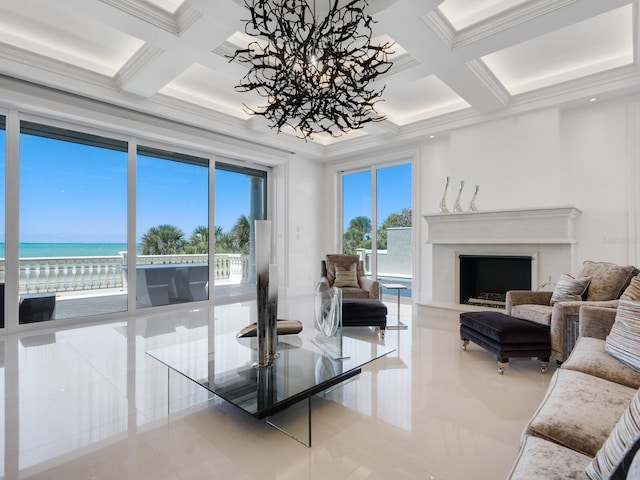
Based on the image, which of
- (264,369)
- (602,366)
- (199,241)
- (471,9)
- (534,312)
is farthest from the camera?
(199,241)

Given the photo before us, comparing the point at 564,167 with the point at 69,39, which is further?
the point at 564,167

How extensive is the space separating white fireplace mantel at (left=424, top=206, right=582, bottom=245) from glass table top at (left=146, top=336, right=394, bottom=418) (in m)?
3.09

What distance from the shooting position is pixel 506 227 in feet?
15.7

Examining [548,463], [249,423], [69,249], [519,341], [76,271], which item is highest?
[69,249]

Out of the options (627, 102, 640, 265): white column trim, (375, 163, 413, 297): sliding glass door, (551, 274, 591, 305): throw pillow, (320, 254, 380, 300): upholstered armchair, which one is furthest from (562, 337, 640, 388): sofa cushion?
(375, 163, 413, 297): sliding glass door

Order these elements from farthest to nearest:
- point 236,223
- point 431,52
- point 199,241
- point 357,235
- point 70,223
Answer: point 357,235, point 236,223, point 199,241, point 70,223, point 431,52

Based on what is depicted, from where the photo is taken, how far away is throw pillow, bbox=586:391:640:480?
82 centimetres

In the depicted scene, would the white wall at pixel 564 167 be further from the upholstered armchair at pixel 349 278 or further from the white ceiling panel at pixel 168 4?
the white ceiling panel at pixel 168 4

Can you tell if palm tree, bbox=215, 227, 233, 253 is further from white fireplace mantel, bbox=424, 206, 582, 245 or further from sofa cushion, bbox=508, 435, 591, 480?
sofa cushion, bbox=508, 435, 591, 480

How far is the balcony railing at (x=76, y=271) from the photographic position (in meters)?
4.41

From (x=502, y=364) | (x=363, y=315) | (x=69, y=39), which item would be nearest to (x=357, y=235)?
(x=363, y=315)

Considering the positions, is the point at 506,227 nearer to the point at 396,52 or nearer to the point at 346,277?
the point at 346,277

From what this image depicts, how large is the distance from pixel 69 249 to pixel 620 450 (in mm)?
5665

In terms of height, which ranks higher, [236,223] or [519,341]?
[236,223]
